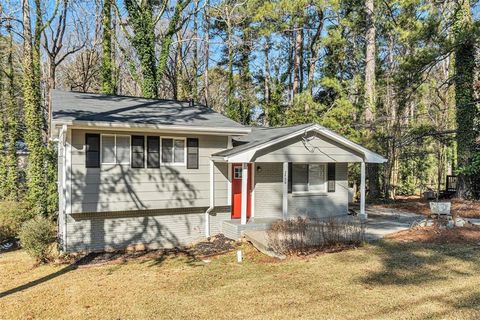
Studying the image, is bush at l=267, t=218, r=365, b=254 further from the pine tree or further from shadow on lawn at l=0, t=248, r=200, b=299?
the pine tree

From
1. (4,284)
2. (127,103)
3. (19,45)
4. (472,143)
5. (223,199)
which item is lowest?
(4,284)

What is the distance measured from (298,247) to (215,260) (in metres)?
2.16

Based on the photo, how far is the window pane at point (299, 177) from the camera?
519 inches

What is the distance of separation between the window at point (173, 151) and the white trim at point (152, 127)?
487 mm

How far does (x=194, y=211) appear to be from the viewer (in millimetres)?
12188

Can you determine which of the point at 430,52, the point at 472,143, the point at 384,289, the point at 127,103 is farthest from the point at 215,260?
the point at 472,143

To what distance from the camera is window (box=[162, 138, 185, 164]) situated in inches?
449

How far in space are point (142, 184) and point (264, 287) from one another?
5462 millimetres

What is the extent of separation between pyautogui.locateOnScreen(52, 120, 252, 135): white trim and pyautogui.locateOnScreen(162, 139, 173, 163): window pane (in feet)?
1.62

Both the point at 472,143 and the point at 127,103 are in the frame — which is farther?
the point at 472,143

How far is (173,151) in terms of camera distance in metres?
11.5

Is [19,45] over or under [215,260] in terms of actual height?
over

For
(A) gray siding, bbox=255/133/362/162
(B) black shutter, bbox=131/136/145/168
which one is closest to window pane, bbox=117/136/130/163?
(B) black shutter, bbox=131/136/145/168

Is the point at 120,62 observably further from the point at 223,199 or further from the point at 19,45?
the point at 223,199
